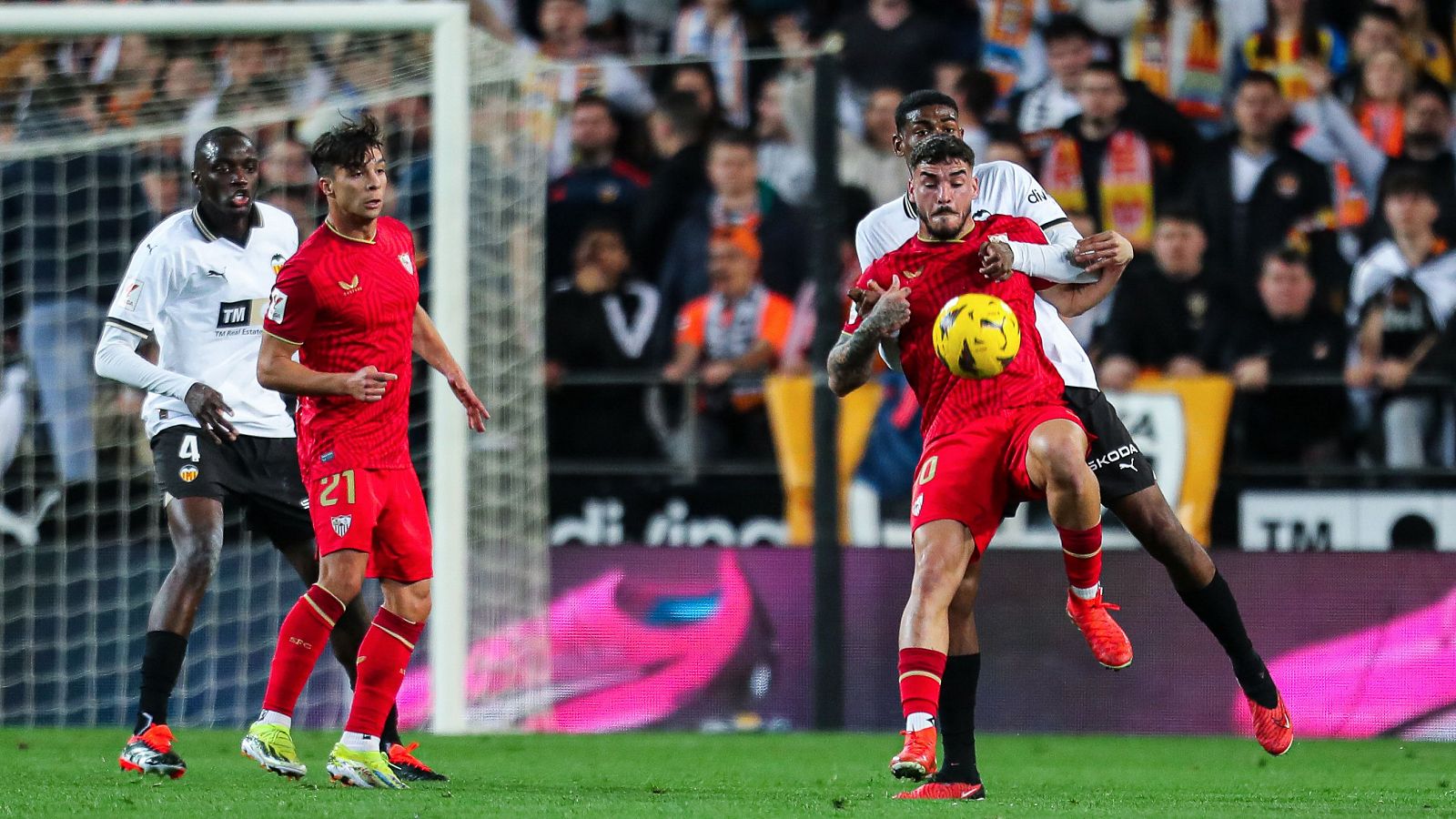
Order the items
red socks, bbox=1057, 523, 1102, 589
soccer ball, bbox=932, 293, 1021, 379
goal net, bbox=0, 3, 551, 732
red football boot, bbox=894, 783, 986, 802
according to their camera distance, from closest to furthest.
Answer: soccer ball, bbox=932, 293, 1021, 379 < red football boot, bbox=894, 783, 986, 802 < red socks, bbox=1057, 523, 1102, 589 < goal net, bbox=0, 3, 551, 732

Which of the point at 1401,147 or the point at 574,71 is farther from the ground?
the point at 574,71

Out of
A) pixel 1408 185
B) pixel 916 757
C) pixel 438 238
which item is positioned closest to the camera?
pixel 916 757

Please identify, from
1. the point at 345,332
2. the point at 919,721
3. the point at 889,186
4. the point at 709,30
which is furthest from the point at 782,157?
the point at 919,721

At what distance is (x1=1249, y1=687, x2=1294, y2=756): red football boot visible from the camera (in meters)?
5.95

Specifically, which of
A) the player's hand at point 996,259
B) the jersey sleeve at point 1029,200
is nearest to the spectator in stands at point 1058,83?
the jersey sleeve at point 1029,200

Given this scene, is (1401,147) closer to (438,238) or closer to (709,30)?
(709,30)

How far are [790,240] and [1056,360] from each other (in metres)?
4.42

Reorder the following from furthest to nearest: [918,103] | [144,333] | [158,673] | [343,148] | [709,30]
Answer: [709,30]
[144,333]
[158,673]
[918,103]
[343,148]

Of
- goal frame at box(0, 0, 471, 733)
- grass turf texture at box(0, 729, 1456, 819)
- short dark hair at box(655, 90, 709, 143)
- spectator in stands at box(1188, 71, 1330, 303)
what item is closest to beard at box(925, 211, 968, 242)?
Result: grass turf texture at box(0, 729, 1456, 819)

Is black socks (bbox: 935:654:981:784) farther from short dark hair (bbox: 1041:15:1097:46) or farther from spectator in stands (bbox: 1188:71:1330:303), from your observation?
short dark hair (bbox: 1041:15:1097:46)

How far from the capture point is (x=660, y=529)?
959 centimetres

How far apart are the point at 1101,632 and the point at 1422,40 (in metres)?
6.29

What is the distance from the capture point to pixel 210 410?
6.24 m

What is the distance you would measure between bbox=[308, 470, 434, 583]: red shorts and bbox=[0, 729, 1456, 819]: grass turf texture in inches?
27.6
